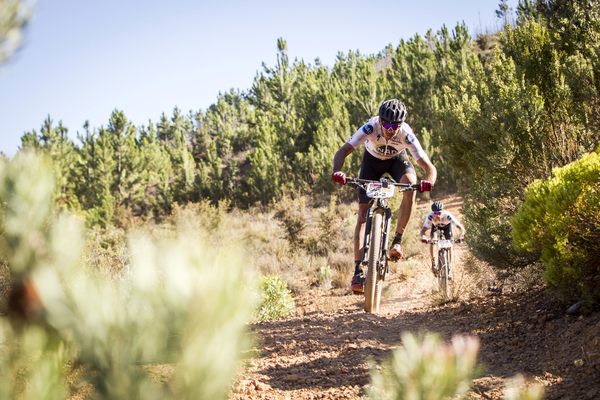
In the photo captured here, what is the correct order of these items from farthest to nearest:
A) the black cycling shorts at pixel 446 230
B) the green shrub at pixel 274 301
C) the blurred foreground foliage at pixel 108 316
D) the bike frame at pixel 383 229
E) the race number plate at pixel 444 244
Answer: the black cycling shorts at pixel 446 230
the green shrub at pixel 274 301
the race number plate at pixel 444 244
the bike frame at pixel 383 229
the blurred foreground foliage at pixel 108 316

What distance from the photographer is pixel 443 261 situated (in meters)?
6.89

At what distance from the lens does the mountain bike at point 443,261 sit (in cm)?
651

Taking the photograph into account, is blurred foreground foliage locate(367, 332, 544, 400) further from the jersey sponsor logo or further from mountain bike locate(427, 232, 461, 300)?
mountain bike locate(427, 232, 461, 300)

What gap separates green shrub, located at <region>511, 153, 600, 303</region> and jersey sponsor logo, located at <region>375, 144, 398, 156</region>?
1.64 meters

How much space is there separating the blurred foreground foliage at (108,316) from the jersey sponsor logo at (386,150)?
421 centimetres

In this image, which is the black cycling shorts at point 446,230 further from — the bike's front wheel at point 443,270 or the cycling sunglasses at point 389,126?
the cycling sunglasses at point 389,126

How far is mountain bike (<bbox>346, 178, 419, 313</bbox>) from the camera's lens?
175 inches

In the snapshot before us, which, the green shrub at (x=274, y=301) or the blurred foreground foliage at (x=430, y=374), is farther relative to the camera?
the green shrub at (x=274, y=301)

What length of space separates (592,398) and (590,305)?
125 cm

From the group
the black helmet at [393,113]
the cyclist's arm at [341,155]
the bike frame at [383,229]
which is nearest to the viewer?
the black helmet at [393,113]

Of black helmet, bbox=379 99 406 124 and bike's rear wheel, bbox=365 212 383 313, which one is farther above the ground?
black helmet, bbox=379 99 406 124

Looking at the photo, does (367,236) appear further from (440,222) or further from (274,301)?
(274,301)

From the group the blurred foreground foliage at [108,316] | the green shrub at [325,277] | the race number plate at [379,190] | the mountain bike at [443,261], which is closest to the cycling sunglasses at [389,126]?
the race number plate at [379,190]

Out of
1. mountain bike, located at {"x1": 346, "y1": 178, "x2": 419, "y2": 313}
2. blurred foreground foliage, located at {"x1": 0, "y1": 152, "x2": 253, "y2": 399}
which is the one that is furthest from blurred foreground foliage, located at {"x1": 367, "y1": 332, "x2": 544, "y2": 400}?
mountain bike, located at {"x1": 346, "y1": 178, "x2": 419, "y2": 313}
